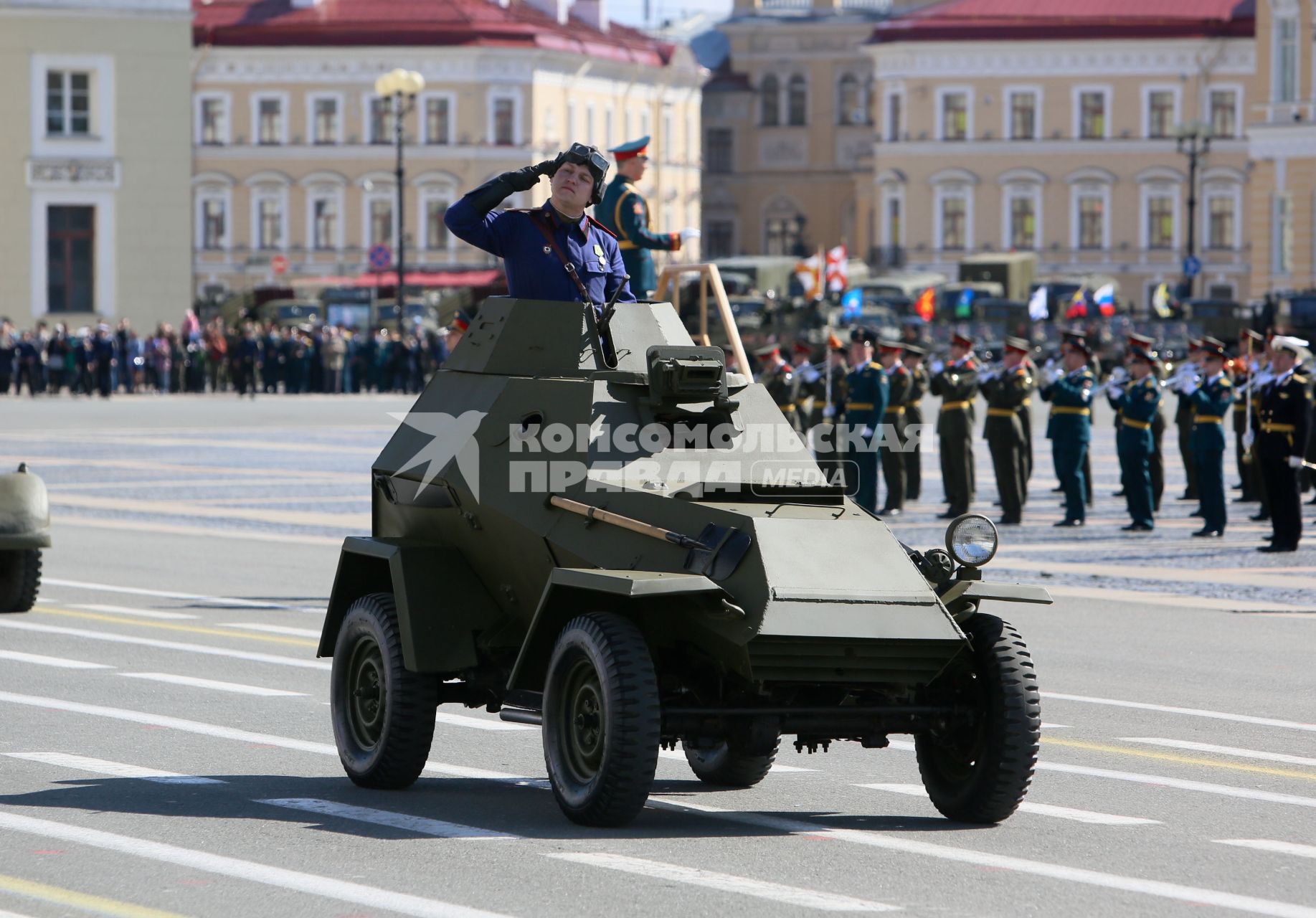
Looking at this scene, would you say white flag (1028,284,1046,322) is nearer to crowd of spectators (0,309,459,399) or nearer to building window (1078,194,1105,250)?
crowd of spectators (0,309,459,399)

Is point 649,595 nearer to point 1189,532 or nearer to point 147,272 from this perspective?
point 1189,532

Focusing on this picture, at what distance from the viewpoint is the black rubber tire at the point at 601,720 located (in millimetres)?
9180

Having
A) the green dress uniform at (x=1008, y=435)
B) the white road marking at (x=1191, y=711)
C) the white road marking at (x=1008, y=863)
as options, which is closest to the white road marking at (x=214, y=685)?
the white road marking at (x=1008, y=863)

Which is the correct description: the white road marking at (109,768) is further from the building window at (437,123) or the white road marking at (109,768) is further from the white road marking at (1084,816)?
the building window at (437,123)

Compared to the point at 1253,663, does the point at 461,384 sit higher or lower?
higher

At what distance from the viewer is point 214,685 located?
1384 cm

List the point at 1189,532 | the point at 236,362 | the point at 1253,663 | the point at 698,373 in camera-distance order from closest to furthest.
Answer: the point at 698,373 → the point at 1253,663 → the point at 1189,532 → the point at 236,362

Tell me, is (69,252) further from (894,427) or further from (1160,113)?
(1160,113)

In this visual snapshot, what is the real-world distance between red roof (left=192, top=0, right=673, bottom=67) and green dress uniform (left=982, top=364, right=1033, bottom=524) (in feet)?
227

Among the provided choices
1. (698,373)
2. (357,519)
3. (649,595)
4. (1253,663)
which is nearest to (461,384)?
(698,373)

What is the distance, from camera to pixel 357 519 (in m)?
25.2

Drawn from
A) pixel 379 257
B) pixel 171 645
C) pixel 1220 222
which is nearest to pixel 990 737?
pixel 171 645

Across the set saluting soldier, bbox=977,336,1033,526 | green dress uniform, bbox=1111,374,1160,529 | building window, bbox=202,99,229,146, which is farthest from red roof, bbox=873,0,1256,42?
green dress uniform, bbox=1111,374,1160,529

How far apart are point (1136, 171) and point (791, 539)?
96.3m
